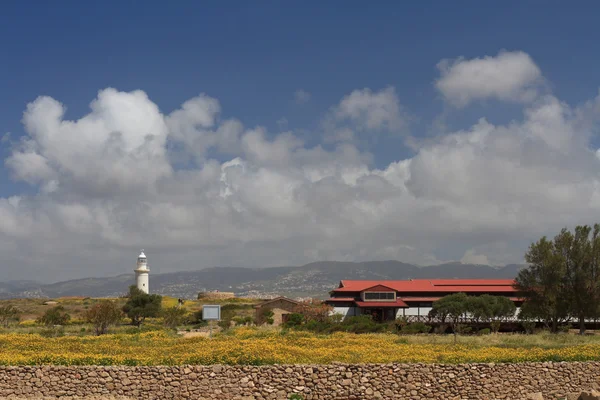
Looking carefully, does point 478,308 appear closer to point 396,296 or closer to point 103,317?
point 396,296

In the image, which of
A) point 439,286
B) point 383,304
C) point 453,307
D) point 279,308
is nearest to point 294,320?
point 279,308

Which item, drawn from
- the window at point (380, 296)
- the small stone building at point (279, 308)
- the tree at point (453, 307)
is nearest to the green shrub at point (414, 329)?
the tree at point (453, 307)

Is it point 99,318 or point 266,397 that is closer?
point 266,397

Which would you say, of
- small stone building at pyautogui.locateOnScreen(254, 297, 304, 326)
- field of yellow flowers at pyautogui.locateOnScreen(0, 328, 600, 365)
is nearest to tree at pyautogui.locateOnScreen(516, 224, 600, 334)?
field of yellow flowers at pyautogui.locateOnScreen(0, 328, 600, 365)

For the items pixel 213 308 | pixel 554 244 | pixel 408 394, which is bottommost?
pixel 408 394

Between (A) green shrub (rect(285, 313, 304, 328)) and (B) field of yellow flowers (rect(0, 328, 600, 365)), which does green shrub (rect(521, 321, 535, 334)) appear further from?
(A) green shrub (rect(285, 313, 304, 328))

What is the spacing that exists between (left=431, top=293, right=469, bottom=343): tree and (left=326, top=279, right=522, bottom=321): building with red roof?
5.34 metres

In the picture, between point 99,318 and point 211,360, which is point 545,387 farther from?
point 99,318

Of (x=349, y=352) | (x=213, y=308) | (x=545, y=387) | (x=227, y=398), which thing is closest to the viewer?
(x=227, y=398)

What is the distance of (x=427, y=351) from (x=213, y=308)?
566 inches

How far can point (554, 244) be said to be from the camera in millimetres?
51281

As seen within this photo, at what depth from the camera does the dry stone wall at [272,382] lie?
24.4 metres

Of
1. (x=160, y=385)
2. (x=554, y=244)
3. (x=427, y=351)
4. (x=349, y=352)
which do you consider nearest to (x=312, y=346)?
(x=349, y=352)

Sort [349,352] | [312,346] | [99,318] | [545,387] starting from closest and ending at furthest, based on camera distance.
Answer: [545,387]
[349,352]
[312,346]
[99,318]
